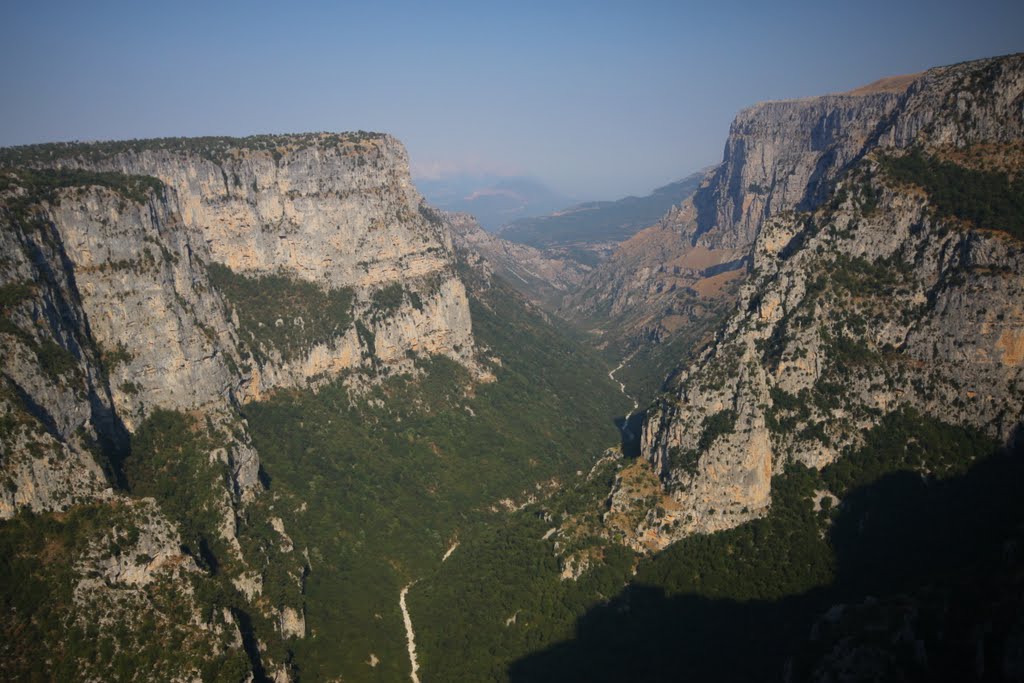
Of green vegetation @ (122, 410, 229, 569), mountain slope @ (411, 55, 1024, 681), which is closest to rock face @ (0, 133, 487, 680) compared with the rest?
green vegetation @ (122, 410, 229, 569)

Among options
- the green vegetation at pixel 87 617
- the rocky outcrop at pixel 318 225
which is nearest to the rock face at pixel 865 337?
the green vegetation at pixel 87 617

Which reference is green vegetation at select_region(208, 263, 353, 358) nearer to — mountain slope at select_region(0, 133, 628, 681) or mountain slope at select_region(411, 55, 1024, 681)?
mountain slope at select_region(0, 133, 628, 681)

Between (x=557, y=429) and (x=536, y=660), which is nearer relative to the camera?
(x=536, y=660)

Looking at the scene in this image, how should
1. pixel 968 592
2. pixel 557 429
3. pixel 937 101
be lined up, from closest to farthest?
1. pixel 968 592
2. pixel 937 101
3. pixel 557 429

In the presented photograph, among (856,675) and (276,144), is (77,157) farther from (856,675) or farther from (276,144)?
(856,675)

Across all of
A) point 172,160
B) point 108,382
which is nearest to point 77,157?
point 172,160

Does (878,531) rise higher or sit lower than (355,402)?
A: lower

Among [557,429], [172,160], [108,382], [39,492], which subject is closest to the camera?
[39,492]

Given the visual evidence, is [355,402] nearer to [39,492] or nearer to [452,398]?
[452,398]

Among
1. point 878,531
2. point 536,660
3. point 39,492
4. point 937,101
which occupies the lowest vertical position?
point 536,660
